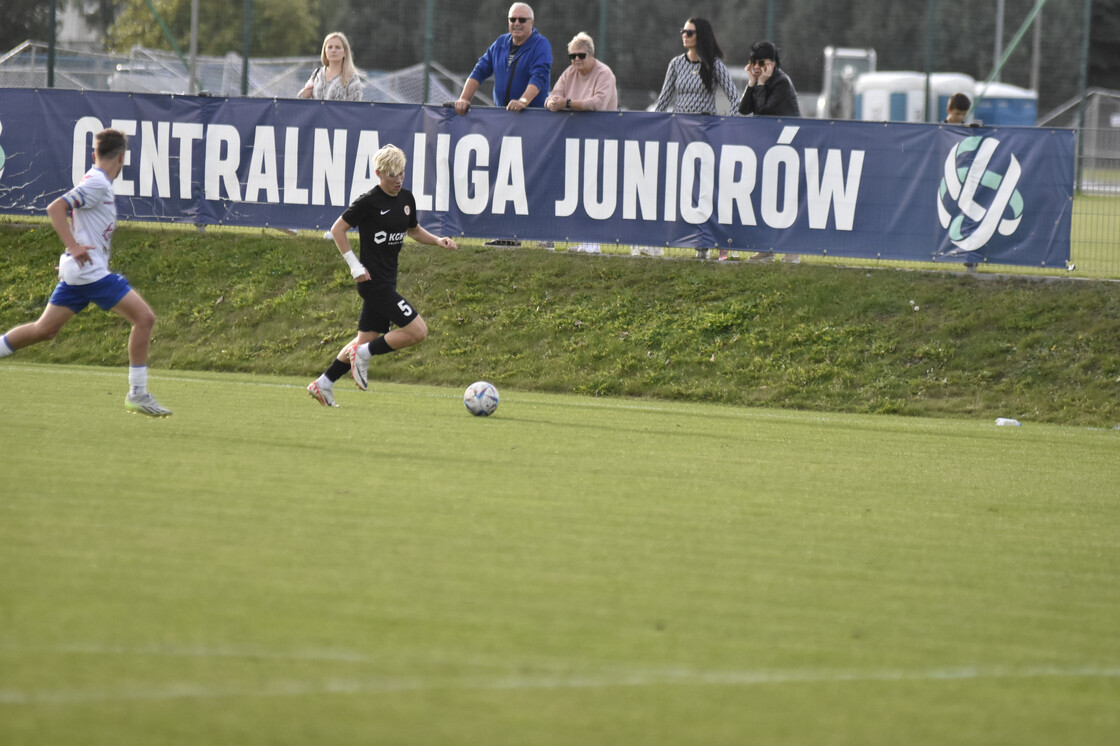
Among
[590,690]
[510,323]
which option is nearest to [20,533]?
[590,690]

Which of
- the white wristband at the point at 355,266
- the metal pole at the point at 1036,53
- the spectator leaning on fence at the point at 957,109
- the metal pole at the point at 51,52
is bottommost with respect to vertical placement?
the white wristband at the point at 355,266

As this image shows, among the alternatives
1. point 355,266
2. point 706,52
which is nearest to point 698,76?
point 706,52

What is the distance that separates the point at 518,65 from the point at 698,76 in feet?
6.72

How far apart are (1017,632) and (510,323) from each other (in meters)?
9.33

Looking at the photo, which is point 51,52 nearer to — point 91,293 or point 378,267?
point 378,267

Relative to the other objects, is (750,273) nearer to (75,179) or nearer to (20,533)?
(75,179)

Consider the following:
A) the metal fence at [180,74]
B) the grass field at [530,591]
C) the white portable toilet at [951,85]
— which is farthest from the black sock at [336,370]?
the white portable toilet at [951,85]

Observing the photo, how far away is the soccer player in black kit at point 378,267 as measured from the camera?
10.2 m

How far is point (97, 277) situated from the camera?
877cm

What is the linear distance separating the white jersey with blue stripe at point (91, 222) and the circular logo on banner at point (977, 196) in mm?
8649

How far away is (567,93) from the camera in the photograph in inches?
585

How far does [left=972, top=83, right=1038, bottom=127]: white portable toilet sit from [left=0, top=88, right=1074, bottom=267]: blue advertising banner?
1694 centimetres

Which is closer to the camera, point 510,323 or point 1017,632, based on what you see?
point 1017,632

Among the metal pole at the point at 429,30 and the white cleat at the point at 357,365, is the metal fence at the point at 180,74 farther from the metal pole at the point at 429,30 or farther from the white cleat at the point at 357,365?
the white cleat at the point at 357,365
